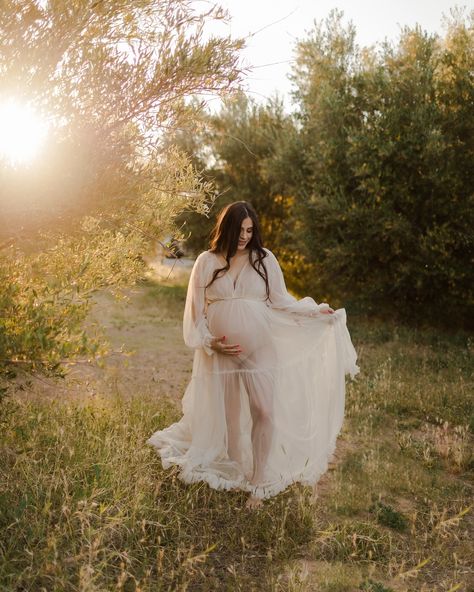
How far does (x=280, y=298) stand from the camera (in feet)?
18.8

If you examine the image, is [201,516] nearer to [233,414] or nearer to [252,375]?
[233,414]

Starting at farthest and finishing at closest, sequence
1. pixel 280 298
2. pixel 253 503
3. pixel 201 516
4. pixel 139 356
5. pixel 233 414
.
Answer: pixel 139 356
pixel 280 298
pixel 233 414
pixel 253 503
pixel 201 516

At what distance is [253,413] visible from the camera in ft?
17.9

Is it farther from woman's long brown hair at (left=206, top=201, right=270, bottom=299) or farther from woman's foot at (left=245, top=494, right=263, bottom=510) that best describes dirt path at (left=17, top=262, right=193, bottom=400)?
woman's foot at (left=245, top=494, right=263, bottom=510)

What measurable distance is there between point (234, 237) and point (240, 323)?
0.80 metres

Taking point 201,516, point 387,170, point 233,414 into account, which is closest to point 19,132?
point 233,414

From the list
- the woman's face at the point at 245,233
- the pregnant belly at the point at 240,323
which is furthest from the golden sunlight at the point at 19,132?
the pregnant belly at the point at 240,323

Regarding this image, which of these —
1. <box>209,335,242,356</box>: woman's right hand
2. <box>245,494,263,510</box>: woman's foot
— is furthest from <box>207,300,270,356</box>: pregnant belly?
<box>245,494,263,510</box>: woman's foot

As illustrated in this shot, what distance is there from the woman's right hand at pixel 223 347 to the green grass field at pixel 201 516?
1.16 metres

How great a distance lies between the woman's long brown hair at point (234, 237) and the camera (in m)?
5.31

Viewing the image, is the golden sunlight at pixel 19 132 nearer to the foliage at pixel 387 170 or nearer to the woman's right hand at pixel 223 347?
the woman's right hand at pixel 223 347

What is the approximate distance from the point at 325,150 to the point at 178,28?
1046 centimetres

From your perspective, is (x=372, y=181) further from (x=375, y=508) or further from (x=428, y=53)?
(x=375, y=508)

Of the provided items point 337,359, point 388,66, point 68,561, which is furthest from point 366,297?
point 68,561
